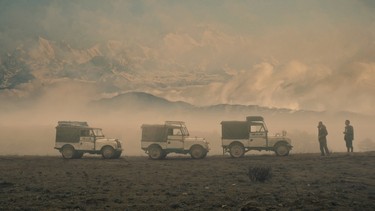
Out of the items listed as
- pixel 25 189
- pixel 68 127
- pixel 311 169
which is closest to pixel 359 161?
pixel 311 169

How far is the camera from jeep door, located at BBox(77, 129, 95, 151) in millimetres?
25547

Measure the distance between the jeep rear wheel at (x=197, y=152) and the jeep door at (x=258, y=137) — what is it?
3.32 metres

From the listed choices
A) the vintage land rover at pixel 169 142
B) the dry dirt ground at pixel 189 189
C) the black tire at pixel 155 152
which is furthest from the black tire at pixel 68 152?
the dry dirt ground at pixel 189 189

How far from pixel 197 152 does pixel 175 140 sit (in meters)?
1.69

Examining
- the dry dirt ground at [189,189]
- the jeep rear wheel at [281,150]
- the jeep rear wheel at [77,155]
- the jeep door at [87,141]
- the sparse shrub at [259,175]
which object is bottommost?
the dry dirt ground at [189,189]

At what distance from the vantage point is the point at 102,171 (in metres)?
18.0

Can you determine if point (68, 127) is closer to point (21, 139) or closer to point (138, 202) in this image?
point (138, 202)

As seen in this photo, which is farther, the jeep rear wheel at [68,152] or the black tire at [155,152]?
the jeep rear wheel at [68,152]

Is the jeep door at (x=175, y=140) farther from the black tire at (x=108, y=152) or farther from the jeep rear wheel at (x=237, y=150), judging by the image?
the black tire at (x=108, y=152)

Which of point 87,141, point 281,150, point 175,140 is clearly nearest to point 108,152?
point 87,141

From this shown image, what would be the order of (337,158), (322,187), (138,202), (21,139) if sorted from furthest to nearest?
(21,139)
(337,158)
(322,187)
(138,202)

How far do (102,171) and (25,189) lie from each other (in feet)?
17.8

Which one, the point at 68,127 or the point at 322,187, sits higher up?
the point at 68,127

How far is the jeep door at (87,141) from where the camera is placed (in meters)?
25.5
